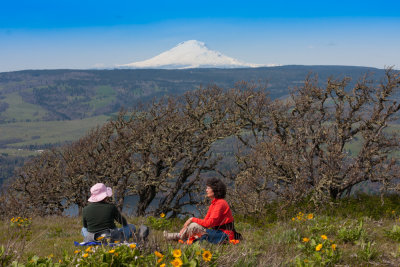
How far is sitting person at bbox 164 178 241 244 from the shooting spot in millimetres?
7039

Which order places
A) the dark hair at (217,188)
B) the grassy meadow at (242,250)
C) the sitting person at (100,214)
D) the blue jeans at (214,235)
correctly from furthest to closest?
the sitting person at (100,214), the dark hair at (217,188), the blue jeans at (214,235), the grassy meadow at (242,250)

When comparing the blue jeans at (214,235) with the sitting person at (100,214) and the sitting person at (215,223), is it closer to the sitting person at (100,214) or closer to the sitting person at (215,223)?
the sitting person at (215,223)

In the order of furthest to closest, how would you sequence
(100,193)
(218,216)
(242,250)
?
(100,193) → (218,216) → (242,250)

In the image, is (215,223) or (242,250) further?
(215,223)

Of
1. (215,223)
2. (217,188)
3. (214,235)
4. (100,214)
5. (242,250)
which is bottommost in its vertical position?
(214,235)

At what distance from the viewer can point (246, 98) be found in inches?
945

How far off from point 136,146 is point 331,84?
14.7m

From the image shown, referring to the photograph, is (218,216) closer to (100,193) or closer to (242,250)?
(242,250)

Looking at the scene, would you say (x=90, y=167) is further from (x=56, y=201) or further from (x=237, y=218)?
(x=237, y=218)

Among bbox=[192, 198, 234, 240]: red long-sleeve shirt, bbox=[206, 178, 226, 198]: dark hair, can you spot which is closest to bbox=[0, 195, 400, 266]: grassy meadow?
bbox=[192, 198, 234, 240]: red long-sleeve shirt

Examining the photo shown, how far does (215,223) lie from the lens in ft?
23.3

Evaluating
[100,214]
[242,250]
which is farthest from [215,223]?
[100,214]

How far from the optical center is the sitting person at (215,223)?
7039 mm

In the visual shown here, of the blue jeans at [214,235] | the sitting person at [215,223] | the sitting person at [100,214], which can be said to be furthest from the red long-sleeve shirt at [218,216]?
the sitting person at [100,214]
